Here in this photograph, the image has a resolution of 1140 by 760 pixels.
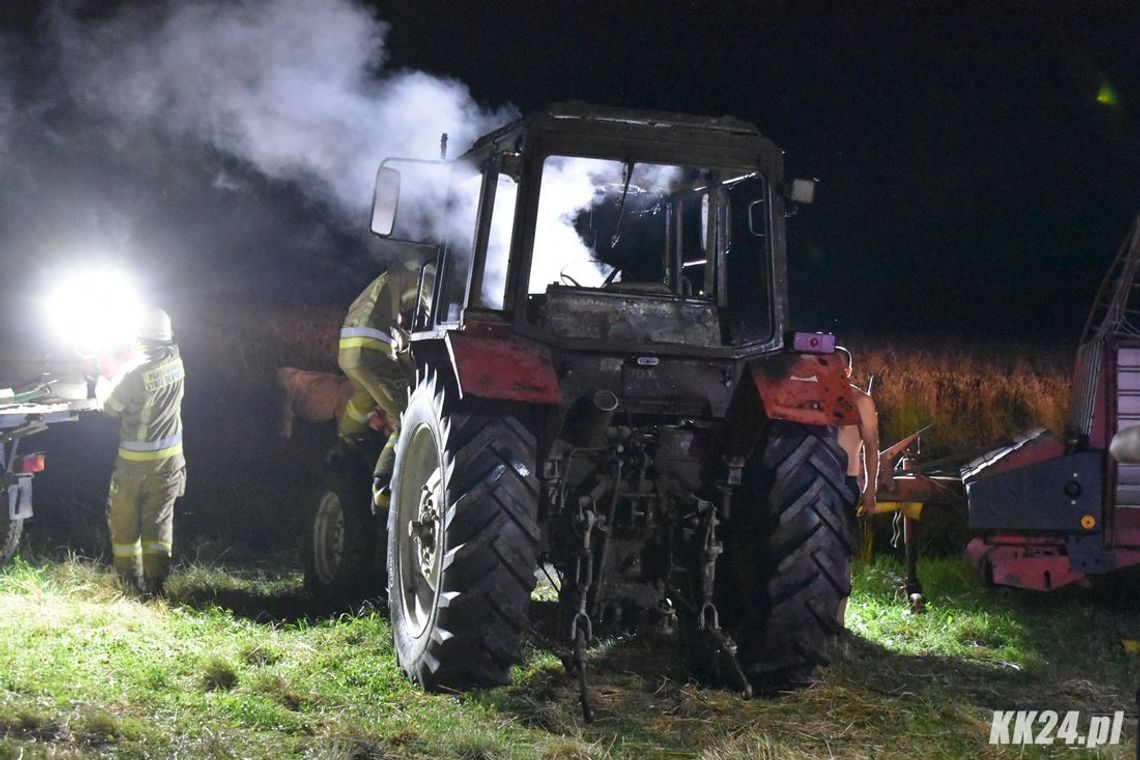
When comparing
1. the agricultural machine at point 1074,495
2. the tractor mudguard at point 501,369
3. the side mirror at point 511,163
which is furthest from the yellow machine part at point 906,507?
the side mirror at point 511,163

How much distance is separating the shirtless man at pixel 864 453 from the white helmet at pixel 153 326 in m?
4.13

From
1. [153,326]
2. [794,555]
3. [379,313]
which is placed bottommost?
[794,555]

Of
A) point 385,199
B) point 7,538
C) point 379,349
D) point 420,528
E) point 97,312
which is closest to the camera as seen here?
point 420,528

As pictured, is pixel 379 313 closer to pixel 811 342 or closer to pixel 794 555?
pixel 811 342

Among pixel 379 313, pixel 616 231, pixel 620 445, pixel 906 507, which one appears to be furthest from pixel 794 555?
pixel 379 313

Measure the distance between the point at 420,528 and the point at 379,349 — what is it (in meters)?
A: 1.97

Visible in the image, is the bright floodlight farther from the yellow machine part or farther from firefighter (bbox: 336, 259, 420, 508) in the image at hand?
the yellow machine part

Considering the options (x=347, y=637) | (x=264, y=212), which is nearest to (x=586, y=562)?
(x=347, y=637)

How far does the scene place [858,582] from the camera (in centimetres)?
820

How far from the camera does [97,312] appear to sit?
7996 millimetres

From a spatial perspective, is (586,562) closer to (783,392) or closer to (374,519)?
(783,392)

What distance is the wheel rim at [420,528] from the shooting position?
559cm

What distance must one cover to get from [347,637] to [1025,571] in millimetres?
4033

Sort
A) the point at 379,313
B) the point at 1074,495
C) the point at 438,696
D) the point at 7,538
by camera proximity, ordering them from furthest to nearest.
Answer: the point at 7,538
the point at 379,313
the point at 1074,495
the point at 438,696
